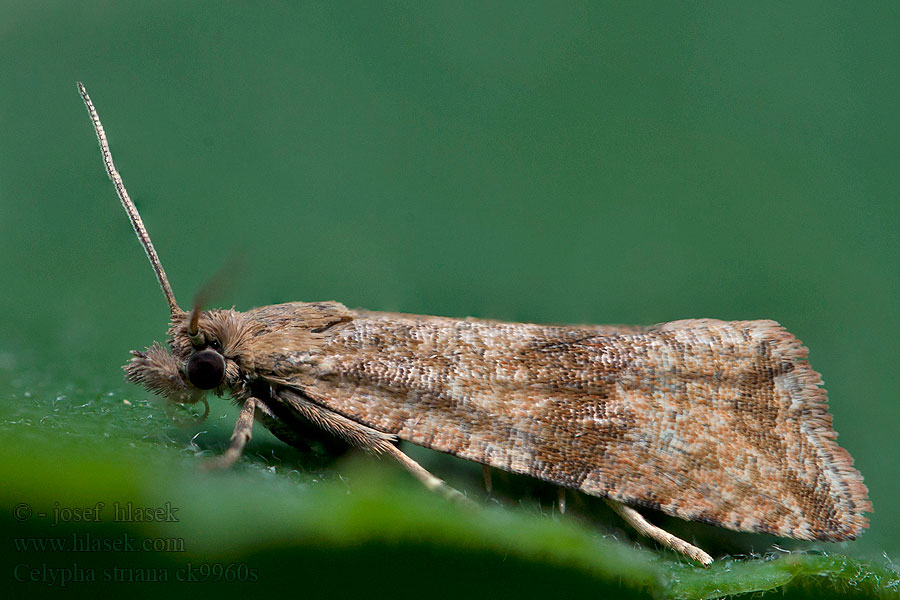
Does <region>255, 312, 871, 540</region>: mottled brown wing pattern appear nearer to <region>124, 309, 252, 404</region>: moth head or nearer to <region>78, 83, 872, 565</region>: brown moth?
<region>78, 83, 872, 565</region>: brown moth

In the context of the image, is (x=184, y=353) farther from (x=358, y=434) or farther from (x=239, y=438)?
(x=358, y=434)

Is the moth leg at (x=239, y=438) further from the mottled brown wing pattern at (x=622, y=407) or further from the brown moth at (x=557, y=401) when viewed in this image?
the mottled brown wing pattern at (x=622, y=407)

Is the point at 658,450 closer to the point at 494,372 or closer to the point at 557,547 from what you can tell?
the point at 494,372

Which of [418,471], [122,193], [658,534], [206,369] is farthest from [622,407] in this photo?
[122,193]

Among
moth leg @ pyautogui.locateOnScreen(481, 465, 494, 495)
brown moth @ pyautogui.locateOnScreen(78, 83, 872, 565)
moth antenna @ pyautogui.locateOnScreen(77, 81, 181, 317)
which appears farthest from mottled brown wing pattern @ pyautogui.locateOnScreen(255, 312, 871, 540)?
moth antenna @ pyautogui.locateOnScreen(77, 81, 181, 317)

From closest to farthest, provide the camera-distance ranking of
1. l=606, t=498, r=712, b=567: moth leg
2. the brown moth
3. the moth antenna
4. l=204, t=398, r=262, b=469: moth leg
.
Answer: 1. l=204, t=398, r=262, b=469: moth leg
2. l=606, t=498, r=712, b=567: moth leg
3. the moth antenna
4. the brown moth

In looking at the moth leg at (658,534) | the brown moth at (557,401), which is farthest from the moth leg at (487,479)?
the moth leg at (658,534)
